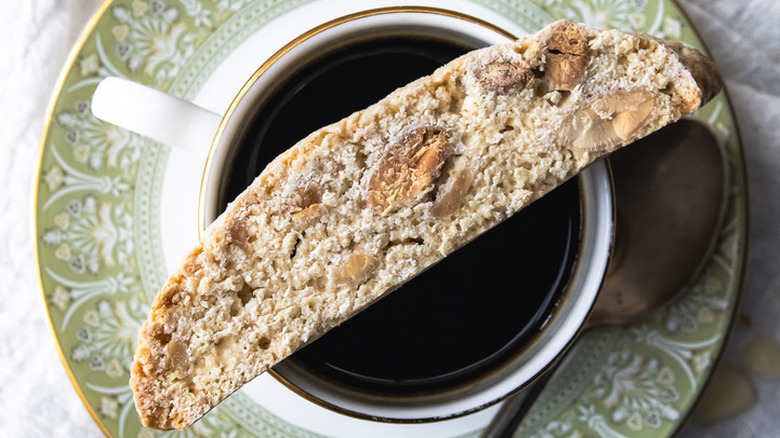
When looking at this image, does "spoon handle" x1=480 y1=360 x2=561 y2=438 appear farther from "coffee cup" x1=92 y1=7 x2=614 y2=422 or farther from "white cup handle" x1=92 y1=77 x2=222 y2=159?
"white cup handle" x1=92 y1=77 x2=222 y2=159

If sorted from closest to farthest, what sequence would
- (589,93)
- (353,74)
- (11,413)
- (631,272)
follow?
(589,93) < (353,74) < (631,272) < (11,413)

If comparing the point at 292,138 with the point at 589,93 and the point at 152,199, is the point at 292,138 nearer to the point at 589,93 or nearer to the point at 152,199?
the point at 152,199

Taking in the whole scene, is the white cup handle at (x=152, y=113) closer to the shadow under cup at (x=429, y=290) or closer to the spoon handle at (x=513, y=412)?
the shadow under cup at (x=429, y=290)

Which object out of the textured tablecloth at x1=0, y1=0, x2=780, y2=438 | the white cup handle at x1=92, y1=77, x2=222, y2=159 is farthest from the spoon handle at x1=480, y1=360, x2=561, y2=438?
the white cup handle at x1=92, y1=77, x2=222, y2=159

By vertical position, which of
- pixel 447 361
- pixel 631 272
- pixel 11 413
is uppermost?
pixel 631 272

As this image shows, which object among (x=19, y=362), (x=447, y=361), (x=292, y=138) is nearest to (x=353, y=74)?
(x=292, y=138)

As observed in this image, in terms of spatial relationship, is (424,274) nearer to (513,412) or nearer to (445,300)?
(445,300)
